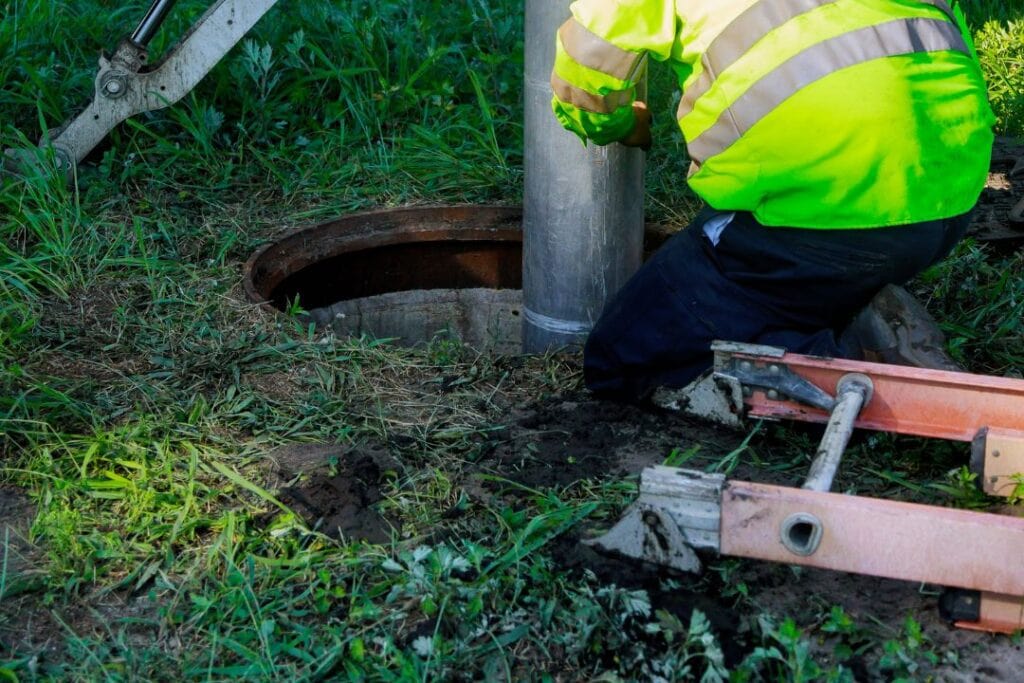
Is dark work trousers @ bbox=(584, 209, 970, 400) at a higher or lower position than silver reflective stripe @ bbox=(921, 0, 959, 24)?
lower

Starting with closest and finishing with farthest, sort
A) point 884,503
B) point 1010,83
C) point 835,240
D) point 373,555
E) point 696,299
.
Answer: point 884,503, point 373,555, point 835,240, point 696,299, point 1010,83

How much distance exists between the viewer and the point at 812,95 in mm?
2541

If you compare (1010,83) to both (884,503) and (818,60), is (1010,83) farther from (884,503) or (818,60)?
(884,503)

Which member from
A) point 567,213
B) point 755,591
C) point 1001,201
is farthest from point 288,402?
point 1001,201

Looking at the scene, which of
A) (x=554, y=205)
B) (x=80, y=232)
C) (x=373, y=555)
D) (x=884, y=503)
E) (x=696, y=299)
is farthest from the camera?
(x=80, y=232)

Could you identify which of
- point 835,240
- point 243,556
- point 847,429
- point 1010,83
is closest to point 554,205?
point 835,240

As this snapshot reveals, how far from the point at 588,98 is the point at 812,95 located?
0.52 metres

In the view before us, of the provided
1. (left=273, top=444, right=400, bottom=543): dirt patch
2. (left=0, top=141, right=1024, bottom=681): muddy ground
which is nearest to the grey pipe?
(left=0, top=141, right=1024, bottom=681): muddy ground

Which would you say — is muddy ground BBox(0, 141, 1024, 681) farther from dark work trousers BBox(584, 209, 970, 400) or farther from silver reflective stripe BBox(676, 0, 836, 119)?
silver reflective stripe BBox(676, 0, 836, 119)

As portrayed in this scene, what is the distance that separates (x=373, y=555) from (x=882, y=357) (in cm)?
132

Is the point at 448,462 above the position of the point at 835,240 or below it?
below

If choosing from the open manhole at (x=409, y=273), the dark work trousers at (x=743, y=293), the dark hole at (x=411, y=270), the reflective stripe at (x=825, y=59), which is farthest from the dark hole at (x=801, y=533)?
the dark hole at (x=411, y=270)

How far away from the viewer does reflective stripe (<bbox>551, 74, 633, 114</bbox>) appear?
2.79 metres

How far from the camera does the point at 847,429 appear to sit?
2.46 metres
